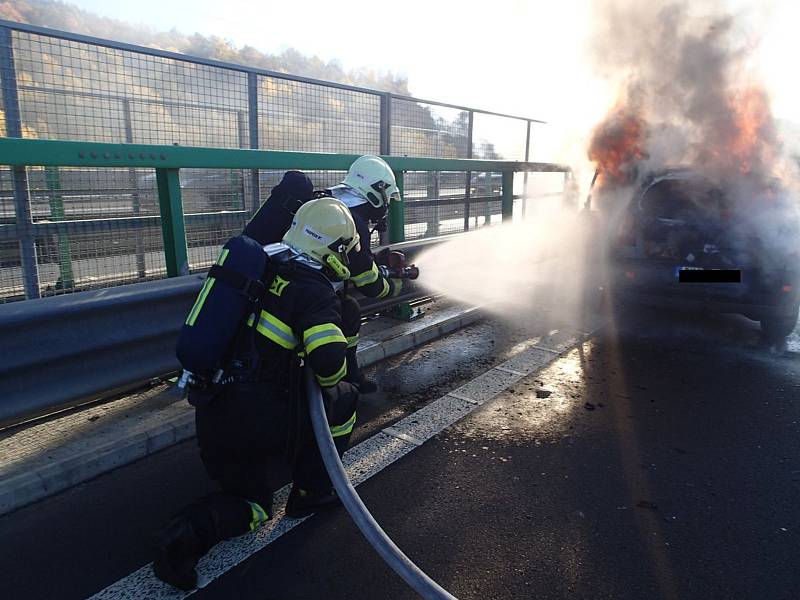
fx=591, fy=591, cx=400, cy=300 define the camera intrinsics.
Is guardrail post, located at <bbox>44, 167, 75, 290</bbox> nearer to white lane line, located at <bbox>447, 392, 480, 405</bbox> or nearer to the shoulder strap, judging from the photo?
the shoulder strap

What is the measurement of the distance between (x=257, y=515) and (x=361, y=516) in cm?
54

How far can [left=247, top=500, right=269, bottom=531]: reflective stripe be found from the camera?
263cm

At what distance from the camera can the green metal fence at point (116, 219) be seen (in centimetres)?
350

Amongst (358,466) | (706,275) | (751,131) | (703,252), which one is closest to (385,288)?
(358,466)

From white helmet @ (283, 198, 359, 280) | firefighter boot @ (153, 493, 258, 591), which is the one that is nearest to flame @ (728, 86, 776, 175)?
white helmet @ (283, 198, 359, 280)

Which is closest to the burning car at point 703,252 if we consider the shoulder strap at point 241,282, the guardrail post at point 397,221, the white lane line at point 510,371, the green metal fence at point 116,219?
the white lane line at point 510,371

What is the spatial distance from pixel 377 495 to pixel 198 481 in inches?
38.5

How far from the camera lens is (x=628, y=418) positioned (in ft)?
13.2

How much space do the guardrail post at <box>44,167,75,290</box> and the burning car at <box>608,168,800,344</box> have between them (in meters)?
5.17

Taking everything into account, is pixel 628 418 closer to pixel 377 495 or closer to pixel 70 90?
pixel 377 495

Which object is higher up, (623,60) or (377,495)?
(623,60)

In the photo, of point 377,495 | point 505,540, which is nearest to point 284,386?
point 377,495

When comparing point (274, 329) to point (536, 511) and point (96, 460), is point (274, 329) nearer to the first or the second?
point (96, 460)

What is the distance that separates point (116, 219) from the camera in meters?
4.70
